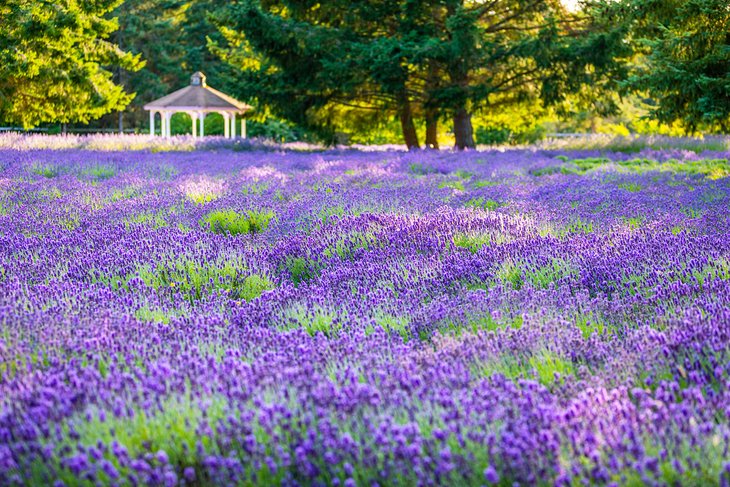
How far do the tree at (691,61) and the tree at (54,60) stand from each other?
1483cm

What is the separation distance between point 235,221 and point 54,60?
55.5 ft

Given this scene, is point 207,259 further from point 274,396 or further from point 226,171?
point 226,171

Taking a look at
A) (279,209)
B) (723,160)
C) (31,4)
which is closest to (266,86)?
(31,4)

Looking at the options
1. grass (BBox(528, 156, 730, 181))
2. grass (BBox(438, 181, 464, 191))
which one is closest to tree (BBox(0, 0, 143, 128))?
grass (BBox(438, 181, 464, 191))

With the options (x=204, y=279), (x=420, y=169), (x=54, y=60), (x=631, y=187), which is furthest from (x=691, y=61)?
(x=54, y=60)

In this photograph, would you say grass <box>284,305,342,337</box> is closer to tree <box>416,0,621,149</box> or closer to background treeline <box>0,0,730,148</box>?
background treeline <box>0,0,730,148</box>

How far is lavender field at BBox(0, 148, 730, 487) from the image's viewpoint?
5.98 ft

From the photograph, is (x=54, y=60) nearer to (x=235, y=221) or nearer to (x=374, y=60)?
(x=374, y=60)

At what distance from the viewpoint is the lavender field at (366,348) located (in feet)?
5.98

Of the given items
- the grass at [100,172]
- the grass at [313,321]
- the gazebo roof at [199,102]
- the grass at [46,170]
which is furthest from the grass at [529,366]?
the gazebo roof at [199,102]

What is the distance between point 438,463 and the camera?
5.87 feet

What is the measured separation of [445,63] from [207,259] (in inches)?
602

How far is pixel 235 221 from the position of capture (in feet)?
19.1

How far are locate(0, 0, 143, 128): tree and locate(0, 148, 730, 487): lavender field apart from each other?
14.3 meters
